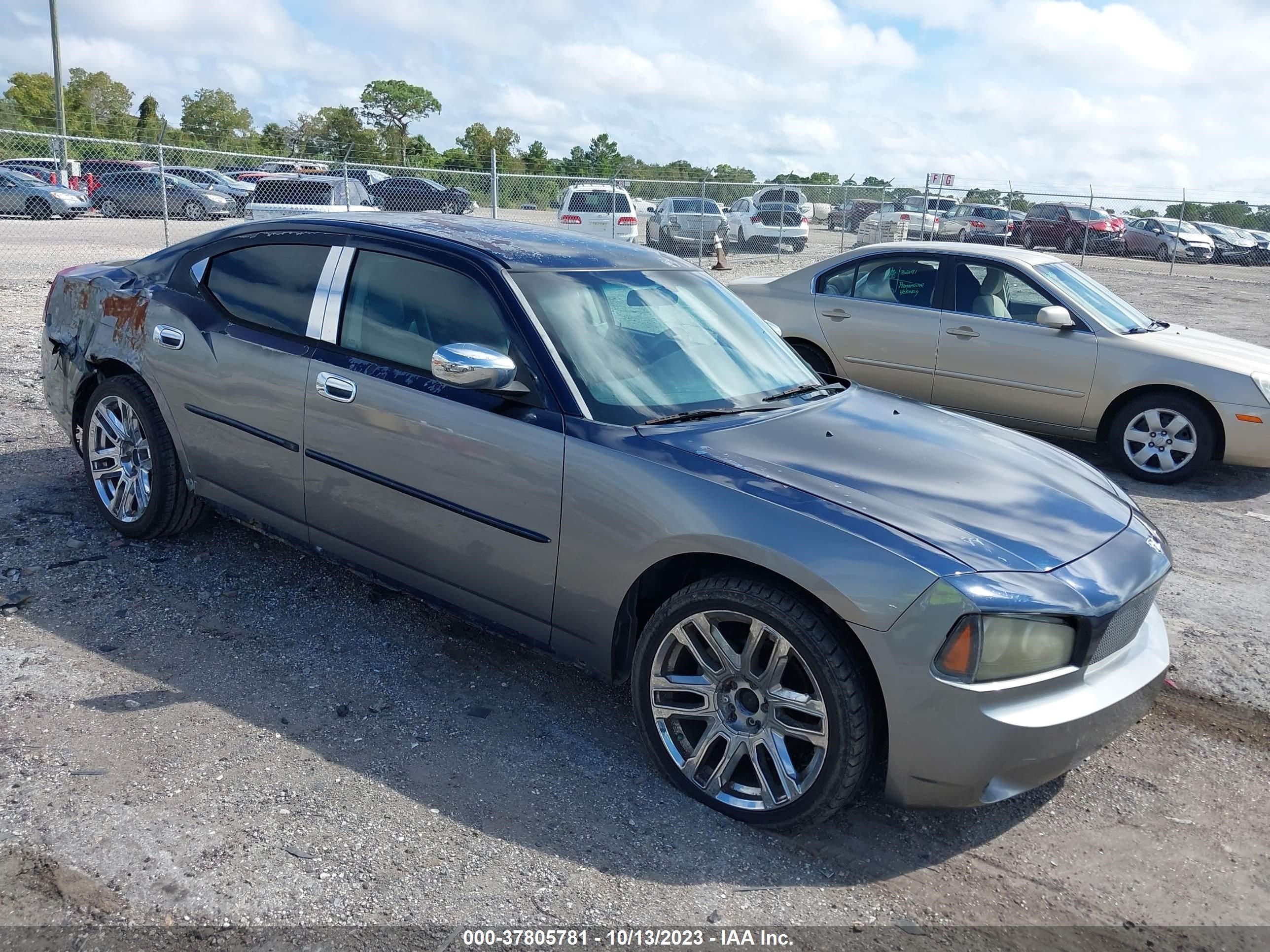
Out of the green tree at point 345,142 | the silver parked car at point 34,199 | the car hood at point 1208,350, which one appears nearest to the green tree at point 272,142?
the green tree at point 345,142

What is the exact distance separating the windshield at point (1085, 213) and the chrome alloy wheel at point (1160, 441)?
88.0 ft

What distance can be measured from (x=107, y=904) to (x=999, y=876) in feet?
7.83

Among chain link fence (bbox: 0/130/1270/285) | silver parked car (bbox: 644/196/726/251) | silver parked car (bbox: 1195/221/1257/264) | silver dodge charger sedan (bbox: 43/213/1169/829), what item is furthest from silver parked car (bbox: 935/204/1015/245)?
silver dodge charger sedan (bbox: 43/213/1169/829)

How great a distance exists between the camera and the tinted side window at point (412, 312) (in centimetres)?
364

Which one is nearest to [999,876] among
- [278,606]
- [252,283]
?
[278,606]

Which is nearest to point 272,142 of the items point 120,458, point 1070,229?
point 1070,229

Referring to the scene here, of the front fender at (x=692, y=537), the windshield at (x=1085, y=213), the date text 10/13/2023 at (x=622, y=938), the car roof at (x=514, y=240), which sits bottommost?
the date text 10/13/2023 at (x=622, y=938)

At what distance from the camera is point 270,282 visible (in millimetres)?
4223

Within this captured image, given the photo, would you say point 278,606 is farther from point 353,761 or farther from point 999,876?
point 999,876

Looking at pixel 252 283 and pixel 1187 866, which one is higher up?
pixel 252 283

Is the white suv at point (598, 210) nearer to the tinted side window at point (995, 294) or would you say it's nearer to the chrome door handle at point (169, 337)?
the tinted side window at point (995, 294)

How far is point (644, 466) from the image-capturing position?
317cm

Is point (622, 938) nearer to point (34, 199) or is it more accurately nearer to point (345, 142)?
point (34, 199)

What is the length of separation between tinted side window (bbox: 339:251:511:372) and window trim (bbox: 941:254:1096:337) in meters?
5.12
